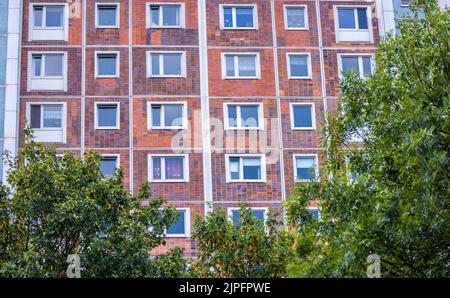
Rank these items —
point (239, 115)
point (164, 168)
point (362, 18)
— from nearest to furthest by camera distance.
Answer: point (164, 168) < point (239, 115) < point (362, 18)

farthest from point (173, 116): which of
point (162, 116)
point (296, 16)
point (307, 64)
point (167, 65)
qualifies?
point (296, 16)

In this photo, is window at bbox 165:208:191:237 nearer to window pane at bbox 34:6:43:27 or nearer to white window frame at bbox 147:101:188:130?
white window frame at bbox 147:101:188:130

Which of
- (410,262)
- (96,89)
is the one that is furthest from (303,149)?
(410,262)

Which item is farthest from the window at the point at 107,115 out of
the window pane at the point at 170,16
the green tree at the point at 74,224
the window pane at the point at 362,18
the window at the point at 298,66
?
the green tree at the point at 74,224

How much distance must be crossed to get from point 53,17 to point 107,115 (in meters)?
6.49

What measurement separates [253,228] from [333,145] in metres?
6.07

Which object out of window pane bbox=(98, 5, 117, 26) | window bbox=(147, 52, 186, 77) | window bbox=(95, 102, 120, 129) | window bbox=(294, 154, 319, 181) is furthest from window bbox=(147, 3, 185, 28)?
window bbox=(294, 154, 319, 181)

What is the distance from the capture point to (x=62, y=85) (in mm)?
46906

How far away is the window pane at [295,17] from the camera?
1935 inches

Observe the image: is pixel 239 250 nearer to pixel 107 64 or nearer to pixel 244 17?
pixel 107 64

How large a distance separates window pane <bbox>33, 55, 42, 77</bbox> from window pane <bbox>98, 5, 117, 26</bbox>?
388 centimetres

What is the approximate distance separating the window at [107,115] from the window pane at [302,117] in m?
9.53

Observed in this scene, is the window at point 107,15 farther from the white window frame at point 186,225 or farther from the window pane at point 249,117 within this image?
the white window frame at point 186,225

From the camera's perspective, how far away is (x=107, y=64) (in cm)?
4766
